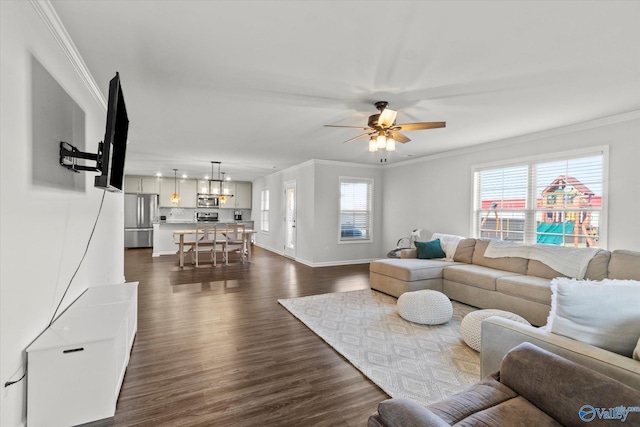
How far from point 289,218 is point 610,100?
260 inches

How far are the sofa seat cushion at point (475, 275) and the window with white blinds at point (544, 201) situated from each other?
39.4 inches

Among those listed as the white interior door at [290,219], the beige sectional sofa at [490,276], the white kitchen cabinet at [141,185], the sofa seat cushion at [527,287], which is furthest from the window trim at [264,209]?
the sofa seat cushion at [527,287]

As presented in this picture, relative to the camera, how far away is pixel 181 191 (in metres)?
10.6

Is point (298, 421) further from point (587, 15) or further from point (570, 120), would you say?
point (570, 120)

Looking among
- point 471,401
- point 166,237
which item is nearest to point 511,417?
point 471,401

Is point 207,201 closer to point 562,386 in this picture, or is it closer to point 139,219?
point 139,219

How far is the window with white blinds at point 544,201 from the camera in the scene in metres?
3.91

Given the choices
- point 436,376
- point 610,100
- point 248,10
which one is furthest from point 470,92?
point 436,376

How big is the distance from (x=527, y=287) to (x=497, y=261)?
36.8 inches

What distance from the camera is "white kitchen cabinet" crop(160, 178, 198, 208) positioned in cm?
1038

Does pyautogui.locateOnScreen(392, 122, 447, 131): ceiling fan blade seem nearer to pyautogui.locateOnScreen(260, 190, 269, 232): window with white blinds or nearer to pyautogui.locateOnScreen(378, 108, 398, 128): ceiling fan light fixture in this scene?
pyautogui.locateOnScreen(378, 108, 398, 128): ceiling fan light fixture

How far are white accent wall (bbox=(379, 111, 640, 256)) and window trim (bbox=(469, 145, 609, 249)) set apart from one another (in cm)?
3

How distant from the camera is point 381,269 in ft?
15.4

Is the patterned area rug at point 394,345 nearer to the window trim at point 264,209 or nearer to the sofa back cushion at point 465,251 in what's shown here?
Answer: the sofa back cushion at point 465,251
